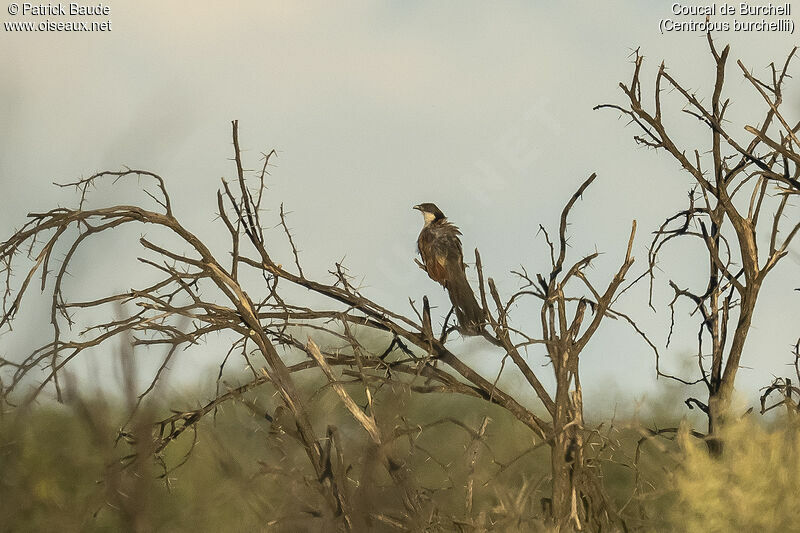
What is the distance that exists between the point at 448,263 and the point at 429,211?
1.50m

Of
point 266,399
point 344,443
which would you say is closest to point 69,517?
point 344,443

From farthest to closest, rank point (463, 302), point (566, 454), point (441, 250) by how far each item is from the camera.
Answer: point (441, 250)
point (463, 302)
point (566, 454)

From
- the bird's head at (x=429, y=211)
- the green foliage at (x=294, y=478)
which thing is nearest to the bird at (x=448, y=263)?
the bird's head at (x=429, y=211)

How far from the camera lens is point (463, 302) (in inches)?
227

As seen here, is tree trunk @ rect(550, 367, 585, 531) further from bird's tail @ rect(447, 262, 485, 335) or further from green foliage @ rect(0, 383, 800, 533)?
bird's tail @ rect(447, 262, 485, 335)

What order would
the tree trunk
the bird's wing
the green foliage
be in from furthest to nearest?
1. the bird's wing
2. the tree trunk
3. the green foliage

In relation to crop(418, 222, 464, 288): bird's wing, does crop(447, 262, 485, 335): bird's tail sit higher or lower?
lower

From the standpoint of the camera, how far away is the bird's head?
7.71m

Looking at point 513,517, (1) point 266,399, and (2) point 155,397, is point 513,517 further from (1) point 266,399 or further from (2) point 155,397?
(1) point 266,399

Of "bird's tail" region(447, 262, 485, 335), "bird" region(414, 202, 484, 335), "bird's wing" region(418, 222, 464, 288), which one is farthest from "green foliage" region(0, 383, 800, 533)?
"bird's wing" region(418, 222, 464, 288)

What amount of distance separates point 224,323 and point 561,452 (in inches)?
65.8

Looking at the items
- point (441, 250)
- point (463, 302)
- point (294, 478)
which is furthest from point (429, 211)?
point (294, 478)

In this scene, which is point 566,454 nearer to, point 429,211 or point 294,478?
point 294,478

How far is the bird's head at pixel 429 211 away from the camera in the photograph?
25.3 ft
